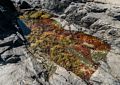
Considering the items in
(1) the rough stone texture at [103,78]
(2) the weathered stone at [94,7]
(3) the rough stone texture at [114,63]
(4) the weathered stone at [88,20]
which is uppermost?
(2) the weathered stone at [94,7]

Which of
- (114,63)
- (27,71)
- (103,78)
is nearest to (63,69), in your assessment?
(27,71)

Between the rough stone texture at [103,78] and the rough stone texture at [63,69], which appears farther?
the rough stone texture at [63,69]

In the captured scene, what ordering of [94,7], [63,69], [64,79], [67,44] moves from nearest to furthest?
[64,79], [63,69], [67,44], [94,7]

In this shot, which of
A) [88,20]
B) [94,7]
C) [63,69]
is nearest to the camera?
[63,69]

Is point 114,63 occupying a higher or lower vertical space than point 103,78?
higher

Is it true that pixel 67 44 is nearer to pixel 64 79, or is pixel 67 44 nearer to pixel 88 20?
pixel 88 20

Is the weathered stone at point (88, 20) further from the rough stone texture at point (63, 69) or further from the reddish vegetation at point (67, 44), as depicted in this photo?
the reddish vegetation at point (67, 44)

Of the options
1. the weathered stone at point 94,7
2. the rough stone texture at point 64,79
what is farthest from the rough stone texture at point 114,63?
the weathered stone at point 94,7

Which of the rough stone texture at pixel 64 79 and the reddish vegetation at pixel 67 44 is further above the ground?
the reddish vegetation at pixel 67 44

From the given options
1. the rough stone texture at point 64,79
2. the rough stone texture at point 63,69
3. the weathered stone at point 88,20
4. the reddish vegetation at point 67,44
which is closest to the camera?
the rough stone texture at point 64,79

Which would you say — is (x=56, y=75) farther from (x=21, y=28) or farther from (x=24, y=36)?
(x=21, y=28)

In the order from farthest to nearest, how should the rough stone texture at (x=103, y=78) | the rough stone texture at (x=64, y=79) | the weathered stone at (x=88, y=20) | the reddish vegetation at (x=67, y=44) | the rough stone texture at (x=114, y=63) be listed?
the weathered stone at (x=88, y=20), the reddish vegetation at (x=67, y=44), the rough stone texture at (x=114, y=63), the rough stone texture at (x=64, y=79), the rough stone texture at (x=103, y=78)
